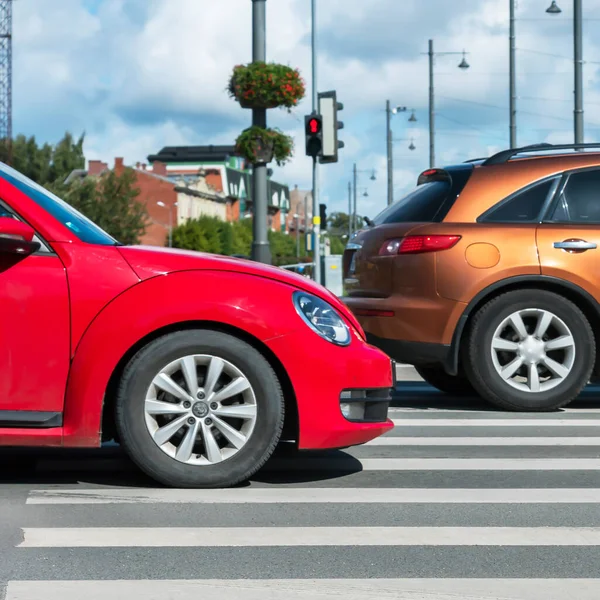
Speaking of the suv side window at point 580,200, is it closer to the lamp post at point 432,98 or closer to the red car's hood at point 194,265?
the red car's hood at point 194,265

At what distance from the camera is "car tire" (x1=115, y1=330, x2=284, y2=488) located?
5.25 metres

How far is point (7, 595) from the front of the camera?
3.62m

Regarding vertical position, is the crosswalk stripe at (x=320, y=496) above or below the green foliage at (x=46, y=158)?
below

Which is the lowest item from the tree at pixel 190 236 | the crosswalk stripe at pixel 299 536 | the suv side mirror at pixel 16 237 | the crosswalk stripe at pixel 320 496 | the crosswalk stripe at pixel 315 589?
the crosswalk stripe at pixel 315 589

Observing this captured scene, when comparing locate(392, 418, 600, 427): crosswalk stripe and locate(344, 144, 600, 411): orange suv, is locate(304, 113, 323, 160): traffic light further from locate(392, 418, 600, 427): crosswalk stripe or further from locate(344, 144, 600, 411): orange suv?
locate(392, 418, 600, 427): crosswalk stripe

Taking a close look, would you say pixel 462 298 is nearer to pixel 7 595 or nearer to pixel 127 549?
pixel 127 549

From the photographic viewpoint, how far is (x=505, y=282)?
8.10 meters

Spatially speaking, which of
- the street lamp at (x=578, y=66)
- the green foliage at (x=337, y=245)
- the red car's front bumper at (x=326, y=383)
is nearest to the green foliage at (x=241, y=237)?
the green foliage at (x=337, y=245)

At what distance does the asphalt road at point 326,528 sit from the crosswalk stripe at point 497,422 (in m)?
0.79

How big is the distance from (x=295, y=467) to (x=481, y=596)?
2412 millimetres

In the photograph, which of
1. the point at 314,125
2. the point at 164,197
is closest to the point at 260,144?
the point at 314,125

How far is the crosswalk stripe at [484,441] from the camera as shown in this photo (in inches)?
269

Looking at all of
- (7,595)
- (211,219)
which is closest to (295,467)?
(7,595)

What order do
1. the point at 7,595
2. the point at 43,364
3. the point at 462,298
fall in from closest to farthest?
the point at 7,595, the point at 43,364, the point at 462,298
